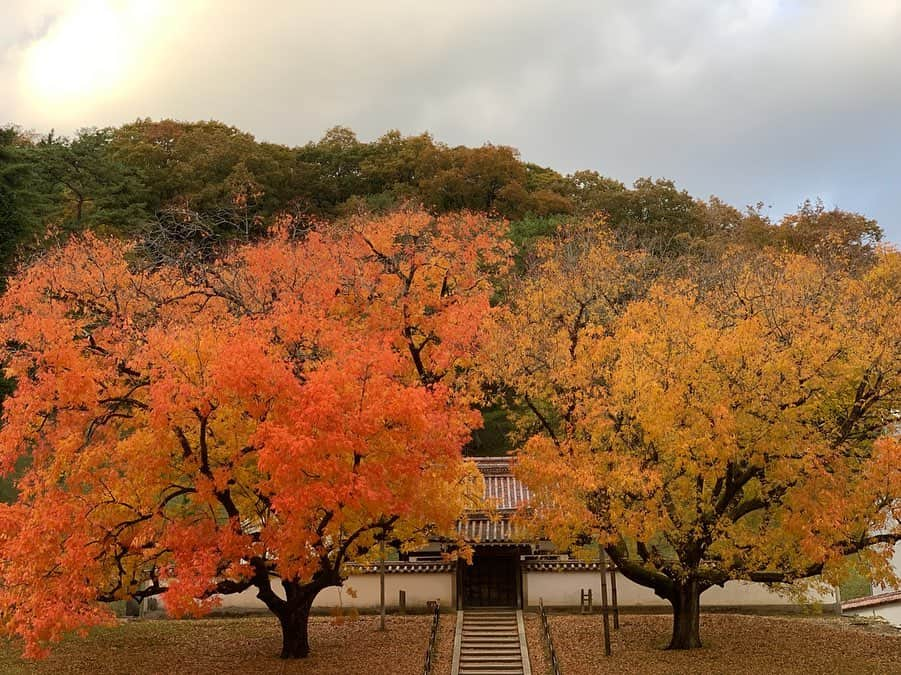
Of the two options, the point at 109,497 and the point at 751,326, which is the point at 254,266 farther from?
the point at 751,326

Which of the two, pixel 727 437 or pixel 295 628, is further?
pixel 295 628

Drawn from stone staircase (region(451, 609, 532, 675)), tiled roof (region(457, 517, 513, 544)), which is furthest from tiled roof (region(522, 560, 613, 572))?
stone staircase (region(451, 609, 532, 675))

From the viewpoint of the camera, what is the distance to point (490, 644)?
84.3ft

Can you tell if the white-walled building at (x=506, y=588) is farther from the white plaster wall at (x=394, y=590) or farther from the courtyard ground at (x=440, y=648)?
the courtyard ground at (x=440, y=648)

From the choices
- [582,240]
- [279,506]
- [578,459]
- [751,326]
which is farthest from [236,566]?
[582,240]

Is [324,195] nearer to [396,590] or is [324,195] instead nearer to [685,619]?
[396,590]

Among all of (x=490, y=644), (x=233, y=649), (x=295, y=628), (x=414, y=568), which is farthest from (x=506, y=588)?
(x=233, y=649)

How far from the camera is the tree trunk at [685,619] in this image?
24016 mm

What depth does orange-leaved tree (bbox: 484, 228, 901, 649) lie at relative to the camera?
68.4 ft

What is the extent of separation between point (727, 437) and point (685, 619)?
6590mm

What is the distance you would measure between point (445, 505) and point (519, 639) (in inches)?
269

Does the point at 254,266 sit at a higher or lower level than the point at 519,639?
higher

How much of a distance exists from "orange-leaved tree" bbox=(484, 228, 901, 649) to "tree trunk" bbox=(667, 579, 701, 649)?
0.17ft

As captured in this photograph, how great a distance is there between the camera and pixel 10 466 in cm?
2011
